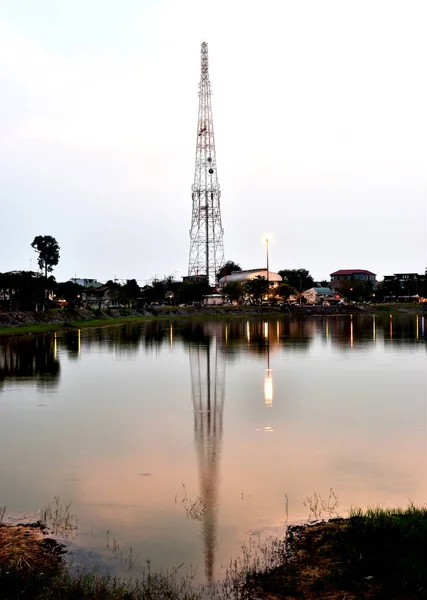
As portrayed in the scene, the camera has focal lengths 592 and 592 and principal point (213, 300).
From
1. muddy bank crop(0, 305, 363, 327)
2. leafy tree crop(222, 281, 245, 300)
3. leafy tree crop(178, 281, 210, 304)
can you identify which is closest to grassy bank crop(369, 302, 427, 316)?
muddy bank crop(0, 305, 363, 327)

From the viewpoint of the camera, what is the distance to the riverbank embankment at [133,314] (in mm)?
73500

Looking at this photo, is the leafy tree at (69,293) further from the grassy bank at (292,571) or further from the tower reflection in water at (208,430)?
the grassy bank at (292,571)

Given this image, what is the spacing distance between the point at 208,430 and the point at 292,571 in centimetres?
1057

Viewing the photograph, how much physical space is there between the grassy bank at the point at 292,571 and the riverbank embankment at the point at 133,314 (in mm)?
58095

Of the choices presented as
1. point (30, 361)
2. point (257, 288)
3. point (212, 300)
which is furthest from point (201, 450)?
point (257, 288)

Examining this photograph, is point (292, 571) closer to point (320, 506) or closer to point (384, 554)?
point (384, 554)

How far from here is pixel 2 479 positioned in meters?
14.2

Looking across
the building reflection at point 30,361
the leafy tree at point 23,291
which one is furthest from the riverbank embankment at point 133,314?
the building reflection at point 30,361

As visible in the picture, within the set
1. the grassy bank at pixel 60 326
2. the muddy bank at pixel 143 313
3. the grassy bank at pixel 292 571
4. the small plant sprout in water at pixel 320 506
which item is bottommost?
the small plant sprout in water at pixel 320 506

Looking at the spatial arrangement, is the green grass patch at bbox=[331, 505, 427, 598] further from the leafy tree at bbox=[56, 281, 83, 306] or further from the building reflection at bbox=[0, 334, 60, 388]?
the leafy tree at bbox=[56, 281, 83, 306]

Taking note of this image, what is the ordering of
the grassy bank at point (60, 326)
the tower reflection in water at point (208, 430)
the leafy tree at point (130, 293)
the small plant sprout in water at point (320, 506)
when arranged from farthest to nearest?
the leafy tree at point (130, 293) < the grassy bank at point (60, 326) < the small plant sprout in water at point (320, 506) < the tower reflection in water at point (208, 430)

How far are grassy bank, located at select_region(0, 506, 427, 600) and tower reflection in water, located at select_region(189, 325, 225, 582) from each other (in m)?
0.80

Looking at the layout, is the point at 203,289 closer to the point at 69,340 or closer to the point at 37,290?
the point at 37,290

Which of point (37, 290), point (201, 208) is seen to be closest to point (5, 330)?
point (37, 290)
